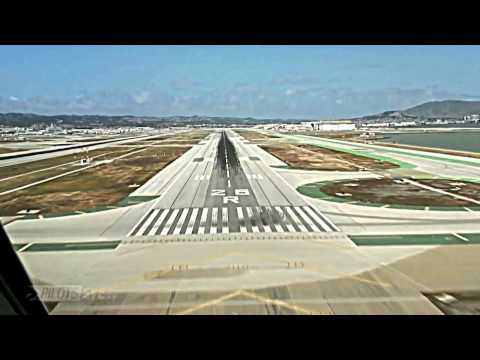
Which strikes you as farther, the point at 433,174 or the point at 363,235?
the point at 433,174

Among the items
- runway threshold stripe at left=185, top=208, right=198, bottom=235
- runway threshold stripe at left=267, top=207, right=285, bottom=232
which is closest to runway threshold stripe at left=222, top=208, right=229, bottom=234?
runway threshold stripe at left=185, top=208, right=198, bottom=235

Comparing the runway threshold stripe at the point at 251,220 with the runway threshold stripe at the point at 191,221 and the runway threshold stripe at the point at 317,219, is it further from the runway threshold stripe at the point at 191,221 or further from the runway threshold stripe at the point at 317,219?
the runway threshold stripe at the point at 317,219

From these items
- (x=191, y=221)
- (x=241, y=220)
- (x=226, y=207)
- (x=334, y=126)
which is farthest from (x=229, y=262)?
(x=334, y=126)

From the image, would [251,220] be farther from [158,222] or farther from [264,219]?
[158,222]

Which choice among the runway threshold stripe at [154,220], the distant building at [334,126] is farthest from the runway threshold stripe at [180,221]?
the distant building at [334,126]
